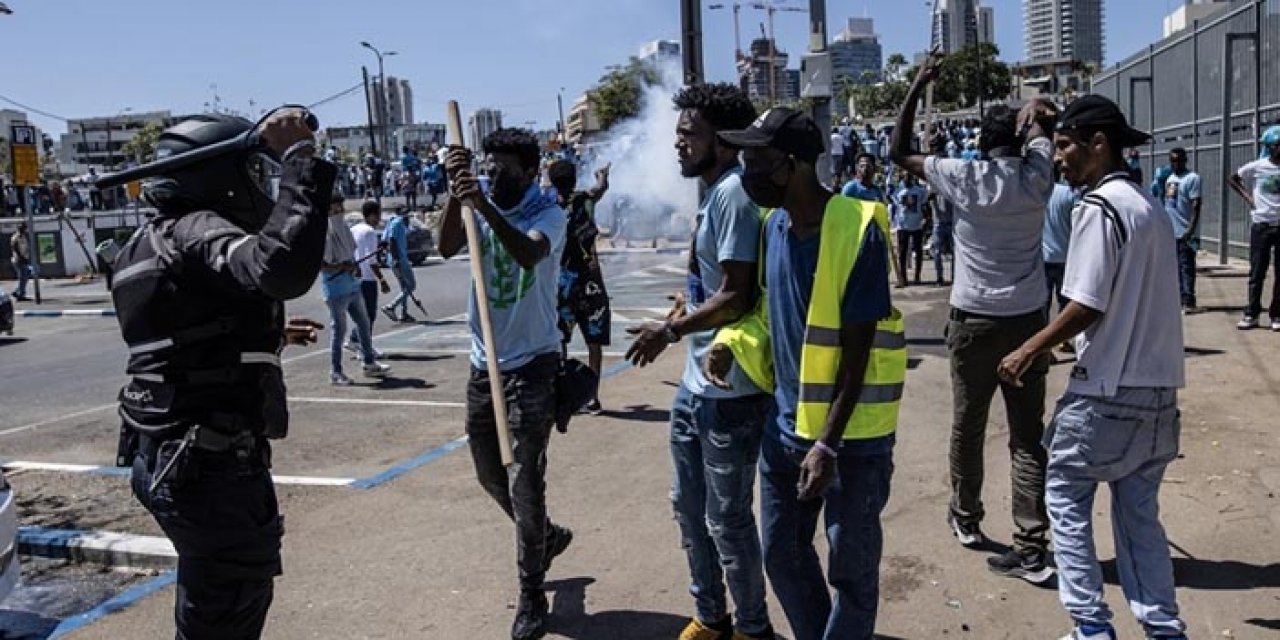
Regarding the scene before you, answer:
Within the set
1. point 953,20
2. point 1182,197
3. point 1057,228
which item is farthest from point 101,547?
point 1182,197

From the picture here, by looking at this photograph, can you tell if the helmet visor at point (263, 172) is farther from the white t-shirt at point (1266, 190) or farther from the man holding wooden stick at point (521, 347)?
the white t-shirt at point (1266, 190)

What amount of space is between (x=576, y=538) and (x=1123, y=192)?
3.20 m

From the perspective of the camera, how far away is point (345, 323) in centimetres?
1108

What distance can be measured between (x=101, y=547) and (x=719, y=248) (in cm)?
389

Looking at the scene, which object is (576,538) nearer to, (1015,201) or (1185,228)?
(1015,201)

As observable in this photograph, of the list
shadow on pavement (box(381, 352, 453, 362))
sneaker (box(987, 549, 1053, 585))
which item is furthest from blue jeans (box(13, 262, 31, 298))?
sneaker (box(987, 549, 1053, 585))

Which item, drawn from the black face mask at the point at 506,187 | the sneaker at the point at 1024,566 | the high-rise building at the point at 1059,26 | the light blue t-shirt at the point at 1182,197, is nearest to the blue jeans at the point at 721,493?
the black face mask at the point at 506,187

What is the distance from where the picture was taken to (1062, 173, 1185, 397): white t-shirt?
371 centimetres

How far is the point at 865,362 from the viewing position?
3312mm

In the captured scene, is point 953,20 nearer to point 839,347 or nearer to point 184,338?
point 839,347

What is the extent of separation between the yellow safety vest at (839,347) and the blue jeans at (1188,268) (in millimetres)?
9842

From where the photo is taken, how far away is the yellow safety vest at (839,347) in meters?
3.30

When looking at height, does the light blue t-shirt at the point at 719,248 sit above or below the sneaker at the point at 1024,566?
above

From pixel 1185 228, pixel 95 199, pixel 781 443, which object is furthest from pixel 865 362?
pixel 95 199
